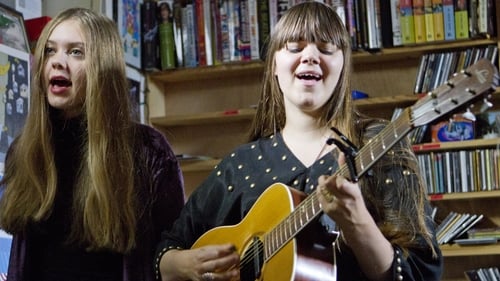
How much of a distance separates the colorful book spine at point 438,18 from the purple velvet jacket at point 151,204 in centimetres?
168

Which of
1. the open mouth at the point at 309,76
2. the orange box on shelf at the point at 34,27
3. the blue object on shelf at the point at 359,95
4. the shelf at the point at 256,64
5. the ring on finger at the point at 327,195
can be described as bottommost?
the ring on finger at the point at 327,195

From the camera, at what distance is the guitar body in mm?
1092

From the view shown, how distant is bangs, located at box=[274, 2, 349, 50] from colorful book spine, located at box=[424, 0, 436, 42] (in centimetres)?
155

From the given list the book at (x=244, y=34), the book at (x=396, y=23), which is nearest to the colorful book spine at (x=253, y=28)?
the book at (x=244, y=34)

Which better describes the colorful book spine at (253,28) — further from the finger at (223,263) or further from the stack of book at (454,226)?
the finger at (223,263)

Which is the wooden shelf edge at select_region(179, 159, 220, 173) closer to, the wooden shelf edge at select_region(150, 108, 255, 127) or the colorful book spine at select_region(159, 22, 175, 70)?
the wooden shelf edge at select_region(150, 108, 255, 127)

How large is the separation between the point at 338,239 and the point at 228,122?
205cm

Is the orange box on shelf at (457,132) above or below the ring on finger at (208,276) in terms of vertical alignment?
above

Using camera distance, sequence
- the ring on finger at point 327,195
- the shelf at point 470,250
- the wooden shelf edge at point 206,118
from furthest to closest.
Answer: the wooden shelf edge at point 206,118 → the shelf at point 470,250 → the ring on finger at point 327,195

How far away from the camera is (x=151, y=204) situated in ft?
4.38

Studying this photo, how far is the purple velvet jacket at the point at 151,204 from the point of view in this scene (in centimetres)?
133

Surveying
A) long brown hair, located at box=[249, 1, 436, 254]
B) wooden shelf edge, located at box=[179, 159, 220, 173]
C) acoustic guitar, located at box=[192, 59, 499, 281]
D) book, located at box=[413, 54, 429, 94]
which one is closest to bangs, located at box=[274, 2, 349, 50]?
long brown hair, located at box=[249, 1, 436, 254]

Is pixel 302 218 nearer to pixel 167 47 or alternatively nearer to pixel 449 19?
pixel 449 19

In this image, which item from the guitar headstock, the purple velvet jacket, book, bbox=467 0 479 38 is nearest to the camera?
the guitar headstock
